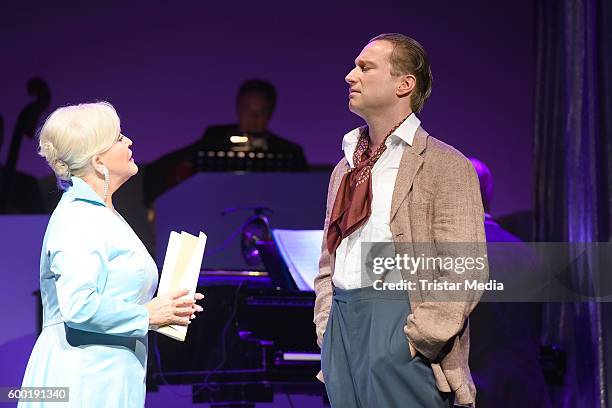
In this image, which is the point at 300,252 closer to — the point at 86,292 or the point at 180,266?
the point at 180,266

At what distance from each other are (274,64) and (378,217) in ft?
13.9

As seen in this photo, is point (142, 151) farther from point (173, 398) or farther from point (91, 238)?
point (91, 238)

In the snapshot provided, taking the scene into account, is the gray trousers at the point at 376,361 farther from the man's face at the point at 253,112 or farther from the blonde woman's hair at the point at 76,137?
the man's face at the point at 253,112

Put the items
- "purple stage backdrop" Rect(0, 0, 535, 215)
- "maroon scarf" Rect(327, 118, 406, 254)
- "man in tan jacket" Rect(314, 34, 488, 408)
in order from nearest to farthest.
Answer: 1. "man in tan jacket" Rect(314, 34, 488, 408)
2. "maroon scarf" Rect(327, 118, 406, 254)
3. "purple stage backdrop" Rect(0, 0, 535, 215)

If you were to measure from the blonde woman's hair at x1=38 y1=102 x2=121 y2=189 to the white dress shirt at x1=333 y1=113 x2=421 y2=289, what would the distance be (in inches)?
27.3

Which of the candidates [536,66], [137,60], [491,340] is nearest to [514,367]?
[491,340]

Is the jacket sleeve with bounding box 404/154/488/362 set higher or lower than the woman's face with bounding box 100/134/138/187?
lower

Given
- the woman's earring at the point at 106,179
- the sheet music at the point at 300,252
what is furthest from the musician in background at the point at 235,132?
the woman's earring at the point at 106,179

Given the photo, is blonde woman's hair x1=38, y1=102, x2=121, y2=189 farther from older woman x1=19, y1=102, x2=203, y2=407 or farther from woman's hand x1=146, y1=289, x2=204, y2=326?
woman's hand x1=146, y1=289, x2=204, y2=326

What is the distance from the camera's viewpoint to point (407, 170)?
2.43 metres

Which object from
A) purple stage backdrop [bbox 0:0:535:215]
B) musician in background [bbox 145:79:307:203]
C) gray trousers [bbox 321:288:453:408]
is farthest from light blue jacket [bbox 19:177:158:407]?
purple stage backdrop [bbox 0:0:535:215]

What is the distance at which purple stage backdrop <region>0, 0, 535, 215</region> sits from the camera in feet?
21.1

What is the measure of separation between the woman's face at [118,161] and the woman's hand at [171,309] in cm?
35

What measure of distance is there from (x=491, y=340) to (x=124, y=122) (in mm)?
3528
